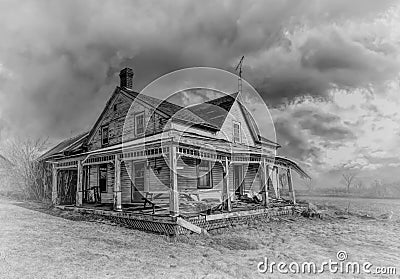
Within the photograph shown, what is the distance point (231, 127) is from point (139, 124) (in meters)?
5.76

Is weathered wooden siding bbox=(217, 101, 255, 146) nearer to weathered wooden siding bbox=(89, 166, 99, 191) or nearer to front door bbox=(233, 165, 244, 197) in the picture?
front door bbox=(233, 165, 244, 197)

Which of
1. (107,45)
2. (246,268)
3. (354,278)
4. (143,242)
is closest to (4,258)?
(143,242)

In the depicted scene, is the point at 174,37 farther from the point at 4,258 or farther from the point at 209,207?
the point at 4,258

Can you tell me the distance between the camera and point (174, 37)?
46.5ft

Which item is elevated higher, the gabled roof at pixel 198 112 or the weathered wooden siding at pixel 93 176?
the gabled roof at pixel 198 112

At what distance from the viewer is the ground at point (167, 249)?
611 centimetres

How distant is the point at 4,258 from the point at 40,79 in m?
7.39

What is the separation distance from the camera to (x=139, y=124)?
634 inches

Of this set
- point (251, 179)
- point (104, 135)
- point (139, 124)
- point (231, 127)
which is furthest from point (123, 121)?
point (251, 179)

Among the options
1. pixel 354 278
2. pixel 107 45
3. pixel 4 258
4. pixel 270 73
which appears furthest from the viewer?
pixel 270 73

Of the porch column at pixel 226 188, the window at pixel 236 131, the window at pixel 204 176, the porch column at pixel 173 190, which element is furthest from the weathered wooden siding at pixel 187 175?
the window at pixel 236 131

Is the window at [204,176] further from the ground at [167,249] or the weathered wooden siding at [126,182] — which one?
the ground at [167,249]

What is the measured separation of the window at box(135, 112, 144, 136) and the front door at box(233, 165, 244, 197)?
20.4ft

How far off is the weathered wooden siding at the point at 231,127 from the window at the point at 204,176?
2.38 metres
